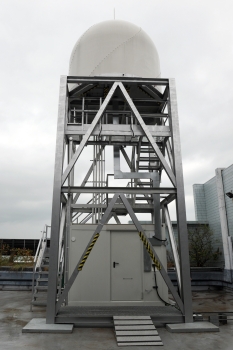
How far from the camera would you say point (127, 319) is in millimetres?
6859

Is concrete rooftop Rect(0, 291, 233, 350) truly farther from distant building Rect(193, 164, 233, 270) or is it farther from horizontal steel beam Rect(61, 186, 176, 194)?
distant building Rect(193, 164, 233, 270)

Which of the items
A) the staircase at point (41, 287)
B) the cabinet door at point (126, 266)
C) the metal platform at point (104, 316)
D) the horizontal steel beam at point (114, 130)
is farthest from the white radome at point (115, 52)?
the metal platform at point (104, 316)

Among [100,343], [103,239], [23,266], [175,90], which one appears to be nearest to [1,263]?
[23,266]

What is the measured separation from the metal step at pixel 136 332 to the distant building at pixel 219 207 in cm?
990

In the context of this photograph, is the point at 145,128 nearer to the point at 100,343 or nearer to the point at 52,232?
the point at 52,232

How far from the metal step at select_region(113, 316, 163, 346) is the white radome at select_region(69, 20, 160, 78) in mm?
7253

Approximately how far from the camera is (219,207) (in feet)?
55.8

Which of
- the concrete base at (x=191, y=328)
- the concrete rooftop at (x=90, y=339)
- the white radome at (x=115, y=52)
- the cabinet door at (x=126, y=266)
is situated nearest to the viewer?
the concrete rooftop at (x=90, y=339)

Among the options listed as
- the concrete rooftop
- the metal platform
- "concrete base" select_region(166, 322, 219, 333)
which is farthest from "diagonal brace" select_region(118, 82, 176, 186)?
the concrete rooftop

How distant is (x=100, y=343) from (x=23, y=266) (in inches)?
426

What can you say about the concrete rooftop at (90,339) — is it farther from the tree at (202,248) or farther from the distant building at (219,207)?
the tree at (202,248)

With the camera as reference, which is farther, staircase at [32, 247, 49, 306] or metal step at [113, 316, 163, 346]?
staircase at [32, 247, 49, 306]

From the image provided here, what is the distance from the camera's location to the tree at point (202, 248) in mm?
18203

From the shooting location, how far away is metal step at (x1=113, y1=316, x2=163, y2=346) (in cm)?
584
